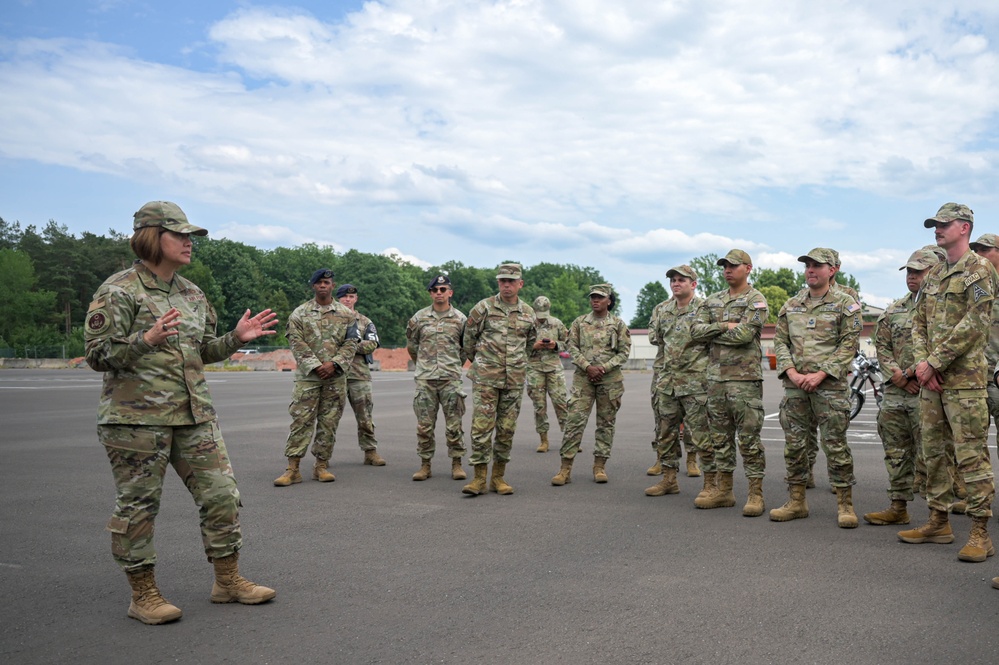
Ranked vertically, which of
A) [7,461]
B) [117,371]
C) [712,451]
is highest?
[117,371]

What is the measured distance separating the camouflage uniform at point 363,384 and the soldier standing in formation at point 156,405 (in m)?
5.34

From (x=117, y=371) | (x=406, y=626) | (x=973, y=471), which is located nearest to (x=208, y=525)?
(x=117, y=371)

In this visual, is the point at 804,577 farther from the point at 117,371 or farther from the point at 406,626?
the point at 117,371

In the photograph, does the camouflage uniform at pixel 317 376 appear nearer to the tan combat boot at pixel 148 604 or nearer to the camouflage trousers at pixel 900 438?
the tan combat boot at pixel 148 604

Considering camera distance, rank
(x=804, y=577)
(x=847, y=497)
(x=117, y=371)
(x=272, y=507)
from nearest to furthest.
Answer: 1. (x=117, y=371)
2. (x=804, y=577)
3. (x=847, y=497)
4. (x=272, y=507)

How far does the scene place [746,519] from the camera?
24.1 ft

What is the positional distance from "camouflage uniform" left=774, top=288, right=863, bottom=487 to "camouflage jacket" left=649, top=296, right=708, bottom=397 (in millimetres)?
1062

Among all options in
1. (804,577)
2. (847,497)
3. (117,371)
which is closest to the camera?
(117,371)

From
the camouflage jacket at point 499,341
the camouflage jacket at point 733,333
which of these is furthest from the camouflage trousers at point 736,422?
the camouflage jacket at point 499,341

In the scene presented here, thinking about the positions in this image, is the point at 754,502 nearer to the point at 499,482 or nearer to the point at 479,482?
the point at 499,482

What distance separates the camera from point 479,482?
851 cm

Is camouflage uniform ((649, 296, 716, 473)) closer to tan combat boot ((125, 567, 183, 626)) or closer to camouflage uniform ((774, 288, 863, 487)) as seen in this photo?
camouflage uniform ((774, 288, 863, 487))

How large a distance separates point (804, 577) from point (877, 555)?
3.20 ft

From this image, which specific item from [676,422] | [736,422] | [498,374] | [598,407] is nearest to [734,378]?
[736,422]
